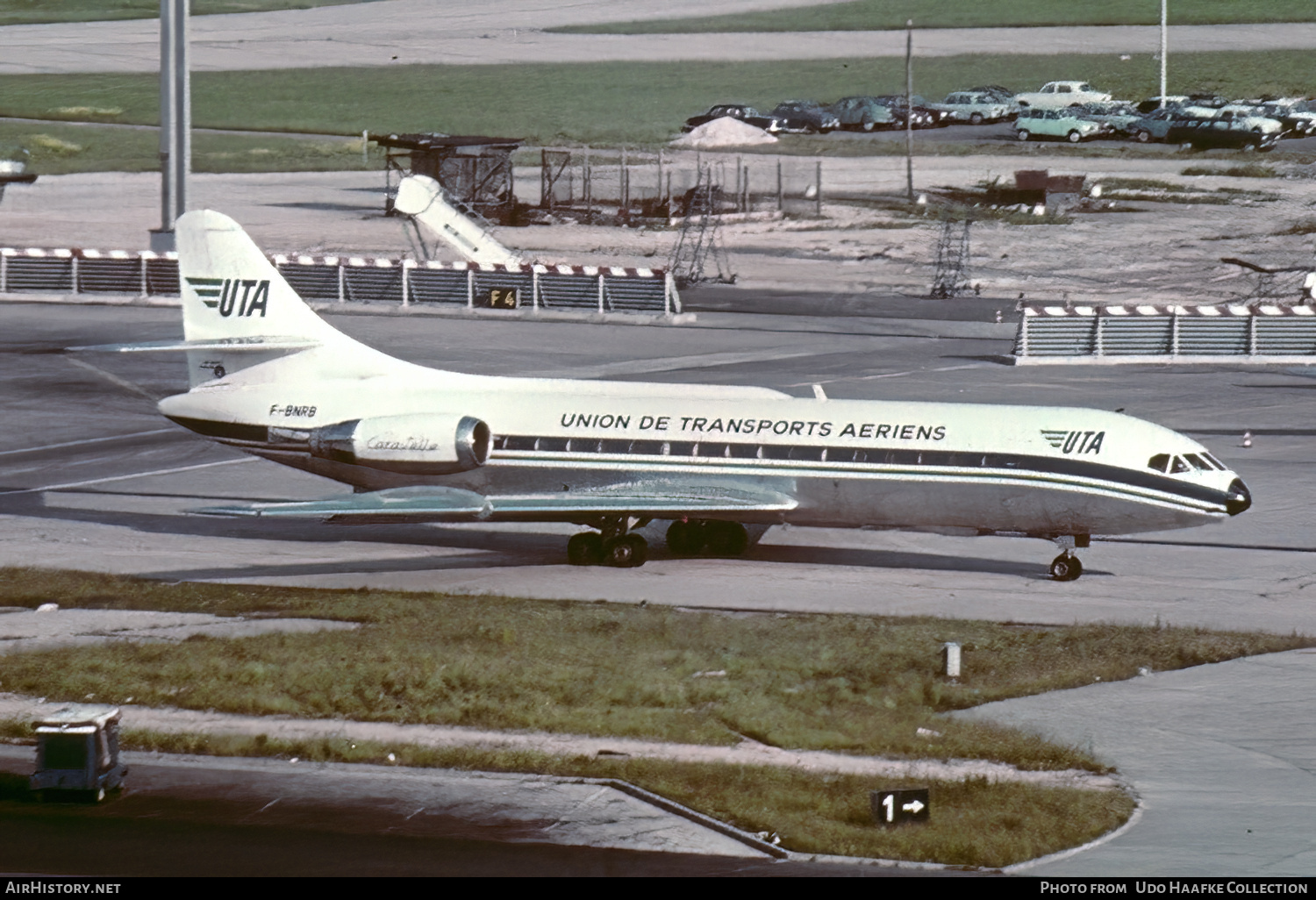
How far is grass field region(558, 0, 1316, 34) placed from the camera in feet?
495

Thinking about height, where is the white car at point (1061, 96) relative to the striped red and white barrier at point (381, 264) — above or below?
above

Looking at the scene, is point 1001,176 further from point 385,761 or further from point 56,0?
point 56,0

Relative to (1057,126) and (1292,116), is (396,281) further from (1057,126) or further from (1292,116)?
(1292,116)

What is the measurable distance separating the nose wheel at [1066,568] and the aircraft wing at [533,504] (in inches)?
179

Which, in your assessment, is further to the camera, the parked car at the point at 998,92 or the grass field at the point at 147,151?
the parked car at the point at 998,92

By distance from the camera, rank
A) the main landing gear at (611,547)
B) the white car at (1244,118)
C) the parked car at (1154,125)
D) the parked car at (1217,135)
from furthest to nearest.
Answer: the parked car at (1154,125), the white car at (1244,118), the parked car at (1217,135), the main landing gear at (611,547)

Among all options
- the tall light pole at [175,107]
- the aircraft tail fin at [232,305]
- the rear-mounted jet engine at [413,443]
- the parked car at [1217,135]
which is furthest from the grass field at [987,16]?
the rear-mounted jet engine at [413,443]

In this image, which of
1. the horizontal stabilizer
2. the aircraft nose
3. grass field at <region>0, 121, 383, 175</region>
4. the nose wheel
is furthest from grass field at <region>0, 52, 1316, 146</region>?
the aircraft nose

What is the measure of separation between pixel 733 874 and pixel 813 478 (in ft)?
51.4

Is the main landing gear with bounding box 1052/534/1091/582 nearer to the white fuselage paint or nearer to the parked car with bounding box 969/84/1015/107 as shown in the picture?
the white fuselage paint

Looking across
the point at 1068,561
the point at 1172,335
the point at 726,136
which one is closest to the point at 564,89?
the point at 726,136

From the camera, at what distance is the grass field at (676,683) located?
822 inches

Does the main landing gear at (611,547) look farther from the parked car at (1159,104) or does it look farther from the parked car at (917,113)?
the parked car at (917,113)

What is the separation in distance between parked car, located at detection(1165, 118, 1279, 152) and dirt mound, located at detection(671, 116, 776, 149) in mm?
21821
